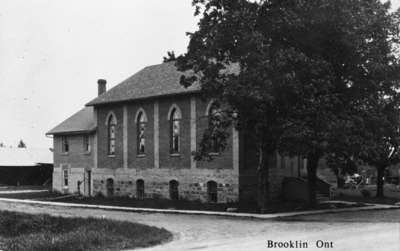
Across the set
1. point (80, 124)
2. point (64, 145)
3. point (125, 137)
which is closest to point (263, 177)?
point (125, 137)

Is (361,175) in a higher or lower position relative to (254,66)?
lower

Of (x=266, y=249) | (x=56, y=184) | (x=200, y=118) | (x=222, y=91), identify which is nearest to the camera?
(x=266, y=249)

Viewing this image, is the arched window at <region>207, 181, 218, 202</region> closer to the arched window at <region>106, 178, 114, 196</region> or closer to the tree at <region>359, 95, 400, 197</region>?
the tree at <region>359, 95, 400, 197</region>

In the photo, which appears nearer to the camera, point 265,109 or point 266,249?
point 266,249

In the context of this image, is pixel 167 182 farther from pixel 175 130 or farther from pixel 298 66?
pixel 298 66

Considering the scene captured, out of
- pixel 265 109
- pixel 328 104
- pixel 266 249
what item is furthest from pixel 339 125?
pixel 266 249

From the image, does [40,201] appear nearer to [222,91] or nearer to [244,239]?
[222,91]

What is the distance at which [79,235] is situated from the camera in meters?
16.3

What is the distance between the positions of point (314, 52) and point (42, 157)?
40.4m

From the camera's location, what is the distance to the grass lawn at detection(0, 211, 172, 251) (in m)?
15.4

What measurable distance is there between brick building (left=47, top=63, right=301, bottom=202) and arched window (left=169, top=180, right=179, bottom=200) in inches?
2.3

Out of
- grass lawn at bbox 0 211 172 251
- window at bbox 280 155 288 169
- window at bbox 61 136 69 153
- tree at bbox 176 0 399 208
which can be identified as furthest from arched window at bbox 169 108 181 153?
window at bbox 61 136 69 153

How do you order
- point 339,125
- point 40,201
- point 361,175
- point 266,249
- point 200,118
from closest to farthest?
1. point 266,249
2. point 339,125
3. point 200,118
4. point 40,201
5. point 361,175

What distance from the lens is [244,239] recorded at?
53.0ft
